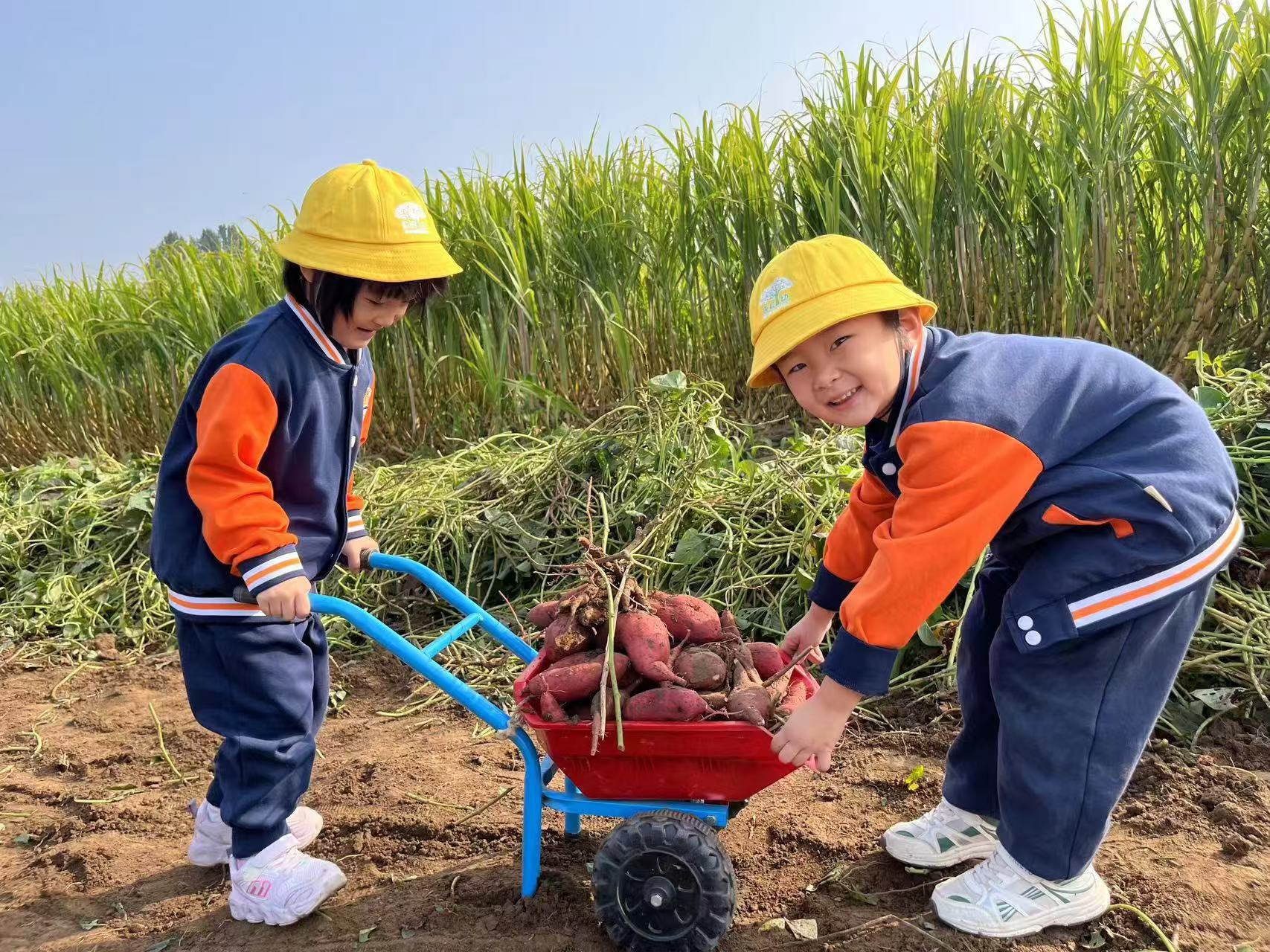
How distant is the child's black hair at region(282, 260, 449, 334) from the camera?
6.13ft

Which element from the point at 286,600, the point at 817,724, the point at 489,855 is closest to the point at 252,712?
the point at 286,600

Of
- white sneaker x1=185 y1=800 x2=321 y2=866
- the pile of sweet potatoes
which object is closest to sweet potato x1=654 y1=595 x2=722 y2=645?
the pile of sweet potatoes

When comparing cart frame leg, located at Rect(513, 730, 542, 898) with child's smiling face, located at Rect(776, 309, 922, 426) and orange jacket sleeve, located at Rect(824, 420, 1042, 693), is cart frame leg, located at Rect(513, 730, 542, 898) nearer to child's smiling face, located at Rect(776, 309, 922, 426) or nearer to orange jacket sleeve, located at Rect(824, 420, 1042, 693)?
orange jacket sleeve, located at Rect(824, 420, 1042, 693)

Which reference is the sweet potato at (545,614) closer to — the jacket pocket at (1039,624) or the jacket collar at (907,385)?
the jacket collar at (907,385)

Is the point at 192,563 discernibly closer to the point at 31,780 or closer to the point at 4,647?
the point at 31,780

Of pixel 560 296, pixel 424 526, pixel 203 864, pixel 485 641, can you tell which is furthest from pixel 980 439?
pixel 560 296

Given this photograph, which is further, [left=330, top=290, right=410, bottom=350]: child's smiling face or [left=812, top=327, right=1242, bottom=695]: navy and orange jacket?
[left=330, top=290, right=410, bottom=350]: child's smiling face

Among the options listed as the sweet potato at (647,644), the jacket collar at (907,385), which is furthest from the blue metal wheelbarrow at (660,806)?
the jacket collar at (907,385)

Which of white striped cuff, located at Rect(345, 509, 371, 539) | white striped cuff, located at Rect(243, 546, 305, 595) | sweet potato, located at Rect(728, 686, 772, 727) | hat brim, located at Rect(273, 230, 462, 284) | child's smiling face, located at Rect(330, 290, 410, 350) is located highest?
hat brim, located at Rect(273, 230, 462, 284)

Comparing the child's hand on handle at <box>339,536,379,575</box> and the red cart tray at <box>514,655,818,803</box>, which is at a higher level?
the child's hand on handle at <box>339,536,379,575</box>

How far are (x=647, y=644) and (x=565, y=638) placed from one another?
0.15m

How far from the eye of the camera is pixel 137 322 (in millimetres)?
5598

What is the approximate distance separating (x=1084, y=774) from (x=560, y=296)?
3.64m

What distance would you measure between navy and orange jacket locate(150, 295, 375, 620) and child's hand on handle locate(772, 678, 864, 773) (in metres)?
0.97
